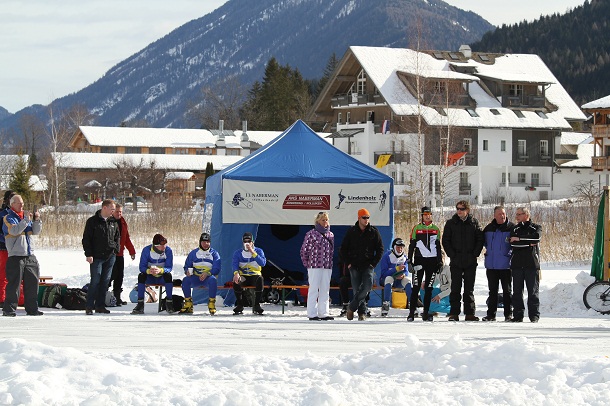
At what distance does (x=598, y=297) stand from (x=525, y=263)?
2176mm

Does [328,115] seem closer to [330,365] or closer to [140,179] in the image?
[140,179]

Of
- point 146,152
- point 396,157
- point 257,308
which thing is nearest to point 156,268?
point 257,308

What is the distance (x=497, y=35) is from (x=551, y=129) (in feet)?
208

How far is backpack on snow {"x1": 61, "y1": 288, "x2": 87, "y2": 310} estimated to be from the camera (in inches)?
674

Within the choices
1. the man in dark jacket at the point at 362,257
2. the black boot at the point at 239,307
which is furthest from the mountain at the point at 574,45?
the man in dark jacket at the point at 362,257

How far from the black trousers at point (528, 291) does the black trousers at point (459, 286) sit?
0.62m

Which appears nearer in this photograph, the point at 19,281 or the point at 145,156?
the point at 19,281

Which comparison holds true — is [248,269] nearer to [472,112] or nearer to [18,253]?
[18,253]

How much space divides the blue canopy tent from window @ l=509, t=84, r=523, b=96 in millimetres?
54095

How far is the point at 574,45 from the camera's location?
12538 centimetres

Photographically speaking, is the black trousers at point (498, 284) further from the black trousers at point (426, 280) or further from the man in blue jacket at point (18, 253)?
the man in blue jacket at point (18, 253)

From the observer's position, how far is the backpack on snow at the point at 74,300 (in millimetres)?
17125

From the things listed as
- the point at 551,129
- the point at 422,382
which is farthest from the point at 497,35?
the point at 422,382

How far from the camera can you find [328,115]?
74.1 m
